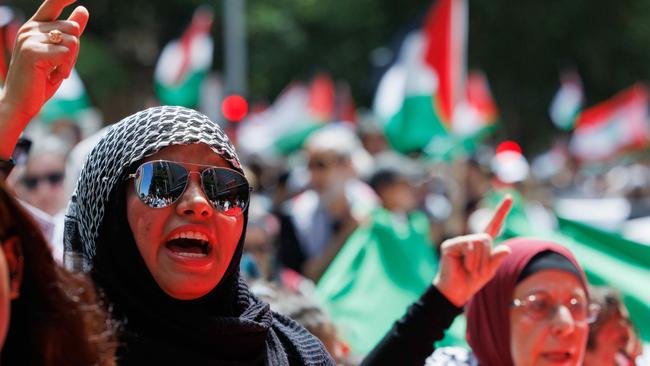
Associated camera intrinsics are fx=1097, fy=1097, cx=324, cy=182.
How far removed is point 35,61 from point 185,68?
37.7ft

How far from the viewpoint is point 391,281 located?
5.75 metres

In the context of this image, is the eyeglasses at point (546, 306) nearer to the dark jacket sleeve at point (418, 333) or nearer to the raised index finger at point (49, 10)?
the dark jacket sleeve at point (418, 333)

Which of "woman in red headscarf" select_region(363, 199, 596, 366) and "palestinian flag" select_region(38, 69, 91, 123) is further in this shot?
"palestinian flag" select_region(38, 69, 91, 123)

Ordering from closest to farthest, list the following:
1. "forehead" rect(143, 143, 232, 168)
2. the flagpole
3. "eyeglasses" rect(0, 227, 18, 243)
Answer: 1. "eyeglasses" rect(0, 227, 18, 243)
2. "forehead" rect(143, 143, 232, 168)
3. the flagpole

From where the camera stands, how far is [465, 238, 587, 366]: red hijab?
3316 mm

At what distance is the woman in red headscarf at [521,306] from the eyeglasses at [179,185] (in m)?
0.79

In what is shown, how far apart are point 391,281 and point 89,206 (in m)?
3.52

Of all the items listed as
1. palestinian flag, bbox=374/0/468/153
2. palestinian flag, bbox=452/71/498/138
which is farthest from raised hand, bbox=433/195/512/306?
palestinian flag, bbox=452/71/498/138

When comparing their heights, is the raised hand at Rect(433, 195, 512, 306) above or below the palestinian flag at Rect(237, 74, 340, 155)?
above

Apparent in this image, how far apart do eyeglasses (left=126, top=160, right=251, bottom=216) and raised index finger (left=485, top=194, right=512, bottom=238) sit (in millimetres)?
962

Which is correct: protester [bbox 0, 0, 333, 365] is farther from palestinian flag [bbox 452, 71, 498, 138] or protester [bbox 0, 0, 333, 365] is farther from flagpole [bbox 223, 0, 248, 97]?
flagpole [bbox 223, 0, 248, 97]

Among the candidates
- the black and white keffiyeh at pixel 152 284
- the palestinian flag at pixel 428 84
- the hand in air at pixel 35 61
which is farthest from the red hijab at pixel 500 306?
the palestinian flag at pixel 428 84

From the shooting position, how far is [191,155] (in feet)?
7.68

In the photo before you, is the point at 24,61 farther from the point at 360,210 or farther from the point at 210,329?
the point at 360,210
